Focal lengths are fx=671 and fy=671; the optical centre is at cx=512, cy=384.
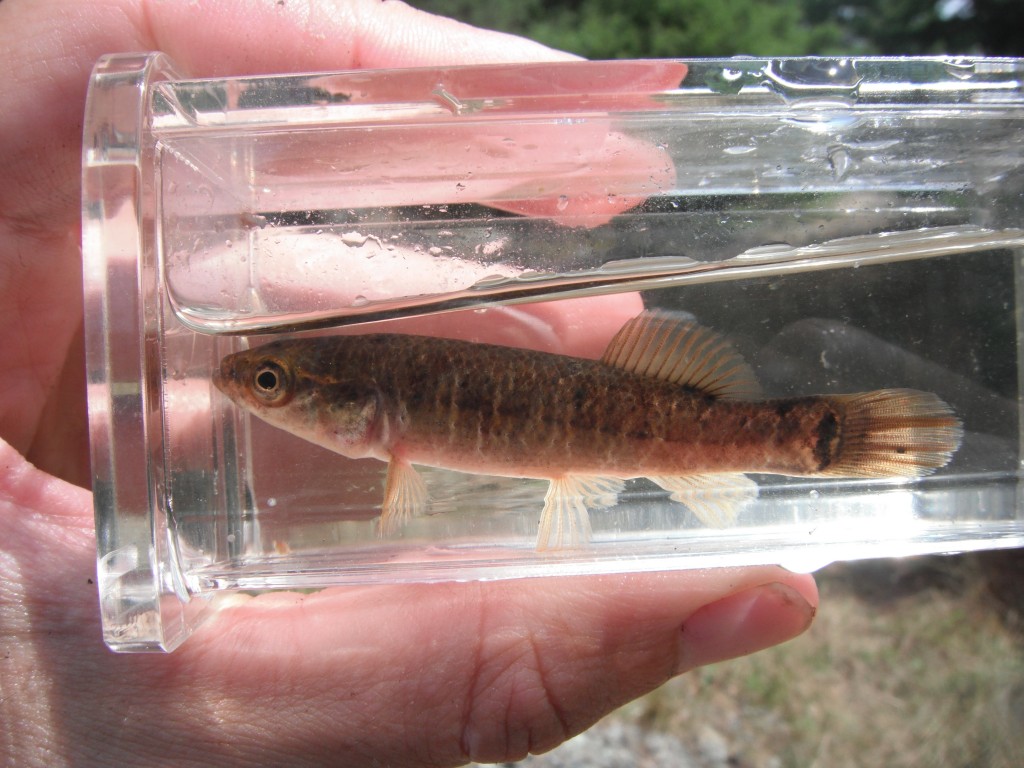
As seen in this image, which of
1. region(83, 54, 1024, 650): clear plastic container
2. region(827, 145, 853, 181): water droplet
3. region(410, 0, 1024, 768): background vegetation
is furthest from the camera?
region(410, 0, 1024, 768): background vegetation

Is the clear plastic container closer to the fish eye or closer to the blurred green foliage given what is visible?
the fish eye

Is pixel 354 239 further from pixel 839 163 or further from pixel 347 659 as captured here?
pixel 839 163

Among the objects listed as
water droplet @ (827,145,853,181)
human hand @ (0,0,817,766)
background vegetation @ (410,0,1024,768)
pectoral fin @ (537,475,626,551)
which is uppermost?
water droplet @ (827,145,853,181)

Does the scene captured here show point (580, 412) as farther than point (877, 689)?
No

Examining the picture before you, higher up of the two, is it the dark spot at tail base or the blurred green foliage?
the blurred green foliage

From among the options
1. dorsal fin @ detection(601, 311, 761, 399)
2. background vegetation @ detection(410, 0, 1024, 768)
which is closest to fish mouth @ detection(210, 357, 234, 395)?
dorsal fin @ detection(601, 311, 761, 399)

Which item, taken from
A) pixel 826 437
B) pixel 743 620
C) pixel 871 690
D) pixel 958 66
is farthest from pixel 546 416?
pixel 871 690

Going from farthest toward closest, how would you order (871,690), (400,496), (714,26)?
1. (714,26)
2. (871,690)
3. (400,496)
